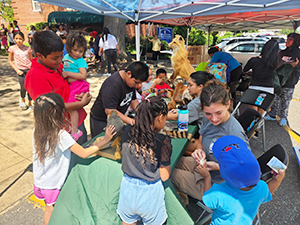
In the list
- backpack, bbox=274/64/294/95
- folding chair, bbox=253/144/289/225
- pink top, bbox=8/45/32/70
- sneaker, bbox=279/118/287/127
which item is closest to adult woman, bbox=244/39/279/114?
backpack, bbox=274/64/294/95

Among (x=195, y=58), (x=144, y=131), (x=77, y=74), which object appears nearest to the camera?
(x=144, y=131)

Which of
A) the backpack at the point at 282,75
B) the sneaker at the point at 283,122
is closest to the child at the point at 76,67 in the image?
the backpack at the point at 282,75

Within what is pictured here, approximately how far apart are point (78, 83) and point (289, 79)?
450cm

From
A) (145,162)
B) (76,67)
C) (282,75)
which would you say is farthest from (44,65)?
(282,75)

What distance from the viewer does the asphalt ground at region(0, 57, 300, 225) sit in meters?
2.35

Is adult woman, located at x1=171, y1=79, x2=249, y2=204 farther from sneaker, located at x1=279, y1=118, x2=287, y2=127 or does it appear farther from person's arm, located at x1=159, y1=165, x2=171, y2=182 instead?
sneaker, located at x1=279, y1=118, x2=287, y2=127

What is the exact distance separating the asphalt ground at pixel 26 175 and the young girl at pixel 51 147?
0.78 metres

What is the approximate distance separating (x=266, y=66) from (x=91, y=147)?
151 inches

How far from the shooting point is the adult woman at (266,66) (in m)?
3.86

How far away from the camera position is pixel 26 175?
298 centimetres

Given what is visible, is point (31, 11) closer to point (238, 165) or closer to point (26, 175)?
point (26, 175)

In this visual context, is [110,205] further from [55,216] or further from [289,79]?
[289,79]

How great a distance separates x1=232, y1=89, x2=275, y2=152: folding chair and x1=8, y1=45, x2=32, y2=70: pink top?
4639 mm

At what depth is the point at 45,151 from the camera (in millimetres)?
1715
